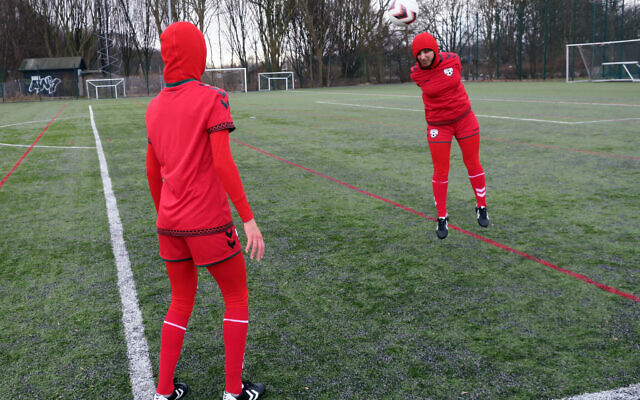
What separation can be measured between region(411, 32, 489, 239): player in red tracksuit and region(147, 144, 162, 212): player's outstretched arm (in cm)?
344

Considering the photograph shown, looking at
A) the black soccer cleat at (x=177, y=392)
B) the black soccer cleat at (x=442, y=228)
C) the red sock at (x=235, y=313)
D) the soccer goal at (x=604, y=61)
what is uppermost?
the soccer goal at (x=604, y=61)

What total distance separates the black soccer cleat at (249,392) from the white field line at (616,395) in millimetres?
1560

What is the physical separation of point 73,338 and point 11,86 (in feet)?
161

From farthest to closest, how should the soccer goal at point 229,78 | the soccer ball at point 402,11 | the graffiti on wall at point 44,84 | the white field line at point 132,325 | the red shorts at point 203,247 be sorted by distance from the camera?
the soccer goal at point 229,78 → the graffiti on wall at point 44,84 → the soccer ball at point 402,11 → the white field line at point 132,325 → the red shorts at point 203,247

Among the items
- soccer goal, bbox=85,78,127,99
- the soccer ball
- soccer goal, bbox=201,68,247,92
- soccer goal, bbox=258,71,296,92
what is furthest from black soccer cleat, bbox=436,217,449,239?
soccer goal, bbox=258,71,296,92

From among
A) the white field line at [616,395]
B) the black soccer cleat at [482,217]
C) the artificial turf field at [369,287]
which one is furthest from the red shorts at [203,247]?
the black soccer cleat at [482,217]

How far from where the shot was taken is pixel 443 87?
5.68m

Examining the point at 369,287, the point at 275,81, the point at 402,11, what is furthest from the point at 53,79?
the point at 369,287

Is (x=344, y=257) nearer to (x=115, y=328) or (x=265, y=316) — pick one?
(x=265, y=316)

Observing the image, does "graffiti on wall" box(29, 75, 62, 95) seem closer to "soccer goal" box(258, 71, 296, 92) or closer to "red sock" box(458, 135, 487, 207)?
"soccer goal" box(258, 71, 296, 92)

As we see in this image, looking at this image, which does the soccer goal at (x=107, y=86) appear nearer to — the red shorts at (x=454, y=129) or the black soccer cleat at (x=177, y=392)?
the red shorts at (x=454, y=129)

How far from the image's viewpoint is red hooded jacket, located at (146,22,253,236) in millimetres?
2439

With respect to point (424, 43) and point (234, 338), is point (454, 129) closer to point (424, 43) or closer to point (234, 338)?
point (424, 43)

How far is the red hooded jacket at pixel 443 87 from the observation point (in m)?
5.69
